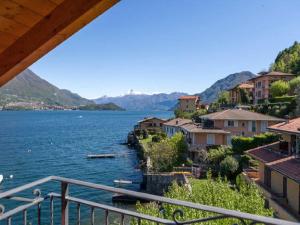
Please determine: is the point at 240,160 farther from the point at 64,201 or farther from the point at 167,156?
the point at 64,201

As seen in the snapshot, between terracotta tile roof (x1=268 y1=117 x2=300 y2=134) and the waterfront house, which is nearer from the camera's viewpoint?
the waterfront house

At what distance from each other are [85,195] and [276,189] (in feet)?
56.0

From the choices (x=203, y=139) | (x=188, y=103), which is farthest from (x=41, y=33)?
(x=188, y=103)

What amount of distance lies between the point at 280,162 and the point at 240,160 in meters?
12.5

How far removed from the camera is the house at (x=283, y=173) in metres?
19.2

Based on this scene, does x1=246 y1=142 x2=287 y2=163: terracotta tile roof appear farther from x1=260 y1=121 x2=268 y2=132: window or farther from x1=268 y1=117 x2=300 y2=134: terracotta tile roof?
x1=260 y1=121 x2=268 y2=132: window

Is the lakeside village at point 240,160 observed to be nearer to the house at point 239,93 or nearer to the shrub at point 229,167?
the shrub at point 229,167

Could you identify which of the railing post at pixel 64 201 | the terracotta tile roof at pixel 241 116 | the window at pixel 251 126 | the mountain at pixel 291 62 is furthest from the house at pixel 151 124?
the railing post at pixel 64 201

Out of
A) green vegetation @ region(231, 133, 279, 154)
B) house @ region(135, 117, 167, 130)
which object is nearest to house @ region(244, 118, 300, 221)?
green vegetation @ region(231, 133, 279, 154)

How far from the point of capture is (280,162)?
71.3 feet

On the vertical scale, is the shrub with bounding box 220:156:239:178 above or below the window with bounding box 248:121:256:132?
below

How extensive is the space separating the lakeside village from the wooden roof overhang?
489 inches

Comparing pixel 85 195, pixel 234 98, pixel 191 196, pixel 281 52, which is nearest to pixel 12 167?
pixel 85 195

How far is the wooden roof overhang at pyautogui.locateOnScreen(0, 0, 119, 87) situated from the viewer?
2.93 metres
